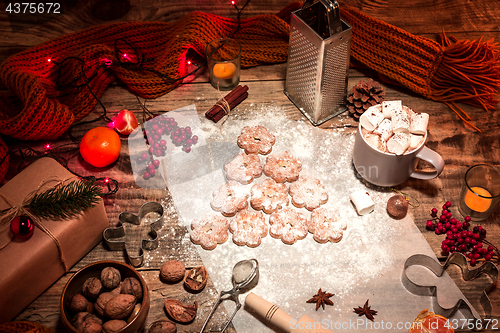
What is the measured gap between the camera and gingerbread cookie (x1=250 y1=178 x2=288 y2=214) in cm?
167

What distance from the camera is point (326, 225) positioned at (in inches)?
63.5

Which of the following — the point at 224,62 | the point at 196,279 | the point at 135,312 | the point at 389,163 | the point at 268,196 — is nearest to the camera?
the point at 135,312

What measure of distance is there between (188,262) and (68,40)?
3.83 ft

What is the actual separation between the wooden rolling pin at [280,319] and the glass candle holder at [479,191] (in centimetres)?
75

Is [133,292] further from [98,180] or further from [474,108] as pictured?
[474,108]

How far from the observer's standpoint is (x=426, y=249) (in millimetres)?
1589

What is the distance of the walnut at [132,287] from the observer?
1313 mm

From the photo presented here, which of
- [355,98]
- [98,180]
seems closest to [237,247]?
[98,180]

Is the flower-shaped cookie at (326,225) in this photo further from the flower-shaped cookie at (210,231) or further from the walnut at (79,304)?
the walnut at (79,304)

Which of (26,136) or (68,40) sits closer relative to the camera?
(26,136)

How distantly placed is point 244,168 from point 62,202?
70cm

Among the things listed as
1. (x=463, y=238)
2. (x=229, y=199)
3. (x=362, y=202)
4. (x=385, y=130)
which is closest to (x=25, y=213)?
(x=229, y=199)

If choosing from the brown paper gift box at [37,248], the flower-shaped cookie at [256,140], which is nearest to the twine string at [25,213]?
the brown paper gift box at [37,248]

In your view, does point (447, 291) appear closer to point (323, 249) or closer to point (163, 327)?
point (323, 249)
